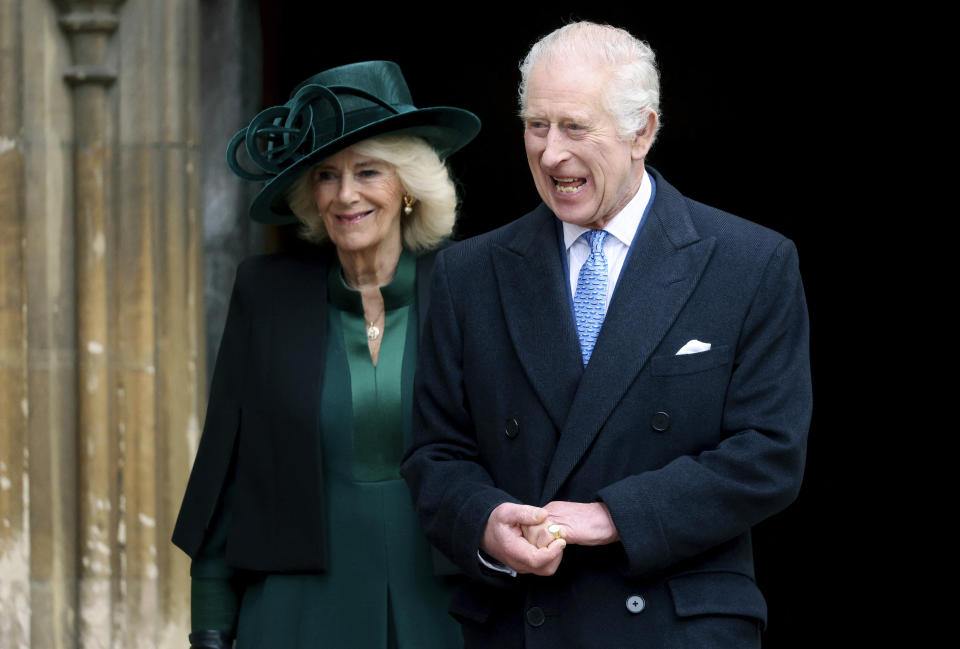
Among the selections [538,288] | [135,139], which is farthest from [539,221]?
[135,139]

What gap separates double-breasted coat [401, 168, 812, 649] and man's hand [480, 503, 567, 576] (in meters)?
0.03

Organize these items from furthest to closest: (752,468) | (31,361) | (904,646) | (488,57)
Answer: (488,57)
(904,646)
(31,361)
(752,468)

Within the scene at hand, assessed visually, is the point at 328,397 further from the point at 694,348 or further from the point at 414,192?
the point at 694,348

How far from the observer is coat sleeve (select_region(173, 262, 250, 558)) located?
10.8 feet

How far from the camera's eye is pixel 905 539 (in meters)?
6.17

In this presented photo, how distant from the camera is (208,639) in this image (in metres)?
3.27

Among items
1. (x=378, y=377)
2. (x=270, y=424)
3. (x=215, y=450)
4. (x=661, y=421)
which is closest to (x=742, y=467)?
(x=661, y=421)

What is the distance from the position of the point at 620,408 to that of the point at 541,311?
22 cm

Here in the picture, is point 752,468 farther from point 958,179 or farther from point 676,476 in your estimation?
point 958,179

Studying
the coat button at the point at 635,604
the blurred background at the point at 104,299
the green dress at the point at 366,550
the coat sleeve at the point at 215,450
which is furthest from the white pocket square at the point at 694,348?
the blurred background at the point at 104,299

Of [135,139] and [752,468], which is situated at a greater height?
[135,139]

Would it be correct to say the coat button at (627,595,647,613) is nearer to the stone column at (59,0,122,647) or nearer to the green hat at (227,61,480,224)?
the green hat at (227,61,480,224)

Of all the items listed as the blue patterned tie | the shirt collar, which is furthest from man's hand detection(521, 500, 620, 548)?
the shirt collar

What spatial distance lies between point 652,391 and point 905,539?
4.08 m
